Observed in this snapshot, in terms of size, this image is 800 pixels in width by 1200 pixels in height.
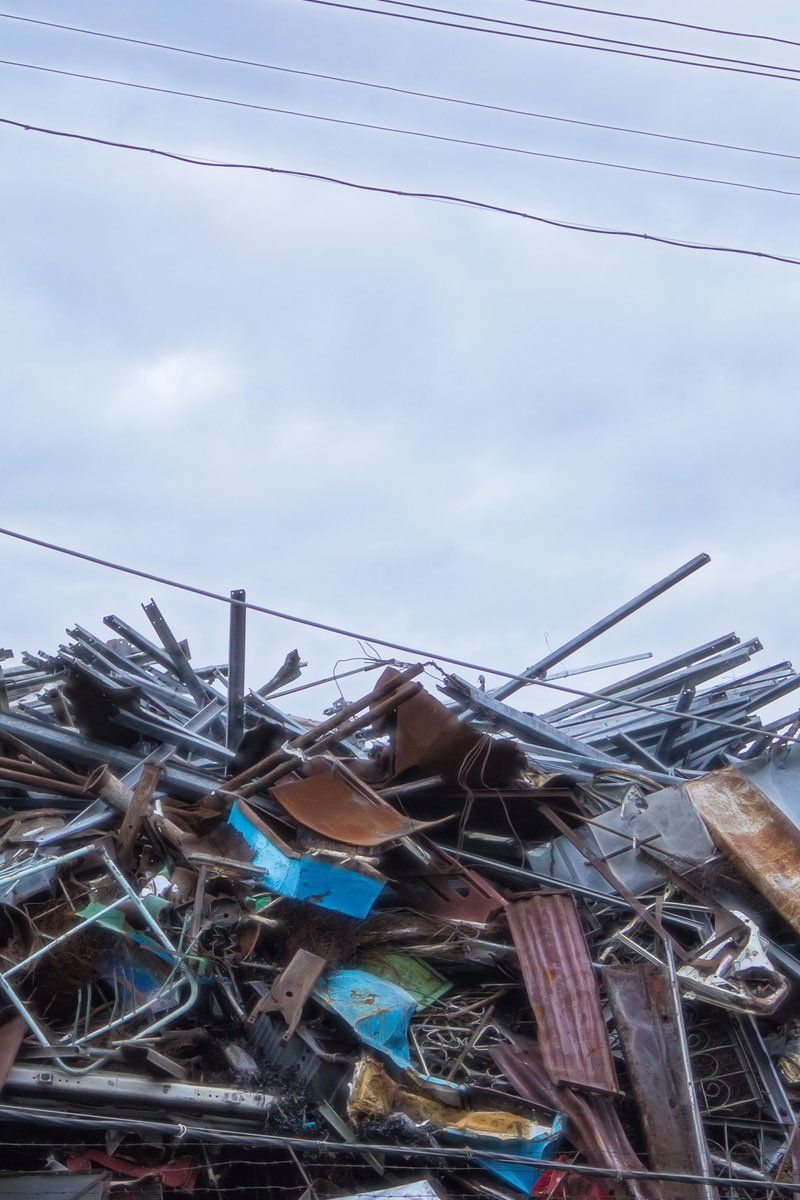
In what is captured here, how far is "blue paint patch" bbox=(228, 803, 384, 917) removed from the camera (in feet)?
23.4

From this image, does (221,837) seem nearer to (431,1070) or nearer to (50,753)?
(50,753)

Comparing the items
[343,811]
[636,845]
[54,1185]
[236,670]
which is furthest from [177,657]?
[54,1185]

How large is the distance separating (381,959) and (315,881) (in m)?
0.91

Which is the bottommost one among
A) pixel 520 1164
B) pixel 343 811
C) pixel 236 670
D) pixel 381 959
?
pixel 520 1164

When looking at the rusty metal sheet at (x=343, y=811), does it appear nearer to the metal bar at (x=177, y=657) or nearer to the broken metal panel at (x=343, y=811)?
the broken metal panel at (x=343, y=811)

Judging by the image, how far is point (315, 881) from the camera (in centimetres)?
716

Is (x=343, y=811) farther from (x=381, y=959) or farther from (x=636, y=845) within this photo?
(x=636, y=845)

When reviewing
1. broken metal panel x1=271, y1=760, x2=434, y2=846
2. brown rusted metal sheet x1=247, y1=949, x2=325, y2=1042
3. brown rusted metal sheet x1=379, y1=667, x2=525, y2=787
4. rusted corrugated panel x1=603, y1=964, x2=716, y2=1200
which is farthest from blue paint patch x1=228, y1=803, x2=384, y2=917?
rusted corrugated panel x1=603, y1=964, x2=716, y2=1200

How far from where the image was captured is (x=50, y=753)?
27.6 ft

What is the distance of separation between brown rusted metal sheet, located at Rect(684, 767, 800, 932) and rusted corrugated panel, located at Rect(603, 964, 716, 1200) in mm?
1240

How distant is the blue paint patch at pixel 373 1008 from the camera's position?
6.84 m

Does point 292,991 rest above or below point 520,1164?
above

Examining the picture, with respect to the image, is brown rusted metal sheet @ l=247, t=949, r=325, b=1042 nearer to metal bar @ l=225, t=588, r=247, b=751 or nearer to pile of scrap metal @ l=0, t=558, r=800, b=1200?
pile of scrap metal @ l=0, t=558, r=800, b=1200

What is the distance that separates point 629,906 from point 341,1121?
2.91m
